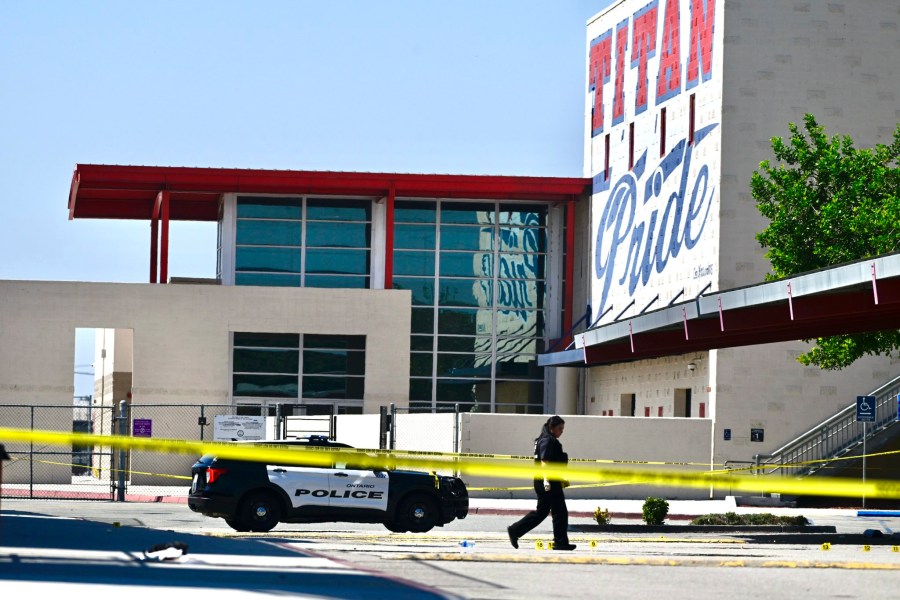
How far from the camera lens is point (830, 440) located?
134 feet

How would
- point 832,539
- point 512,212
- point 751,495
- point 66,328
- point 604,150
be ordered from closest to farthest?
point 832,539
point 751,495
point 66,328
point 604,150
point 512,212

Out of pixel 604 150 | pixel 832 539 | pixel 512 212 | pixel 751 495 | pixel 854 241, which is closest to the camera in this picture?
pixel 832 539

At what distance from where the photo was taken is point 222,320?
165ft

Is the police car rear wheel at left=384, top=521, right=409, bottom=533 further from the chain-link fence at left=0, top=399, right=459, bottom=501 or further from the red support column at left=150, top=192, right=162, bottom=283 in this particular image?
the red support column at left=150, top=192, right=162, bottom=283

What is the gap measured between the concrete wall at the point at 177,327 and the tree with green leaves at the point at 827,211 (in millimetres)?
17347

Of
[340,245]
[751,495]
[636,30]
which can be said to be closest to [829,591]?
[751,495]

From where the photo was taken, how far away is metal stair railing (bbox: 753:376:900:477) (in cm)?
4028

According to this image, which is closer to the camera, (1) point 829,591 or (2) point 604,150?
(1) point 829,591

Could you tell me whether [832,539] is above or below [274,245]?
below

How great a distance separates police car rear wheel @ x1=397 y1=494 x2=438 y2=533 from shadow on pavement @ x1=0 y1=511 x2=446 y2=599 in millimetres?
6356

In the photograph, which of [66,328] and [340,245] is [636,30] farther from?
[66,328]

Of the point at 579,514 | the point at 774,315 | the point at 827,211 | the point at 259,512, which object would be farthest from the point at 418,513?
the point at 827,211

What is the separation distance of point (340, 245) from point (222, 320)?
6495 millimetres

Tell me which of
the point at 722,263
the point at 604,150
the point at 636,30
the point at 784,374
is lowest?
the point at 784,374
